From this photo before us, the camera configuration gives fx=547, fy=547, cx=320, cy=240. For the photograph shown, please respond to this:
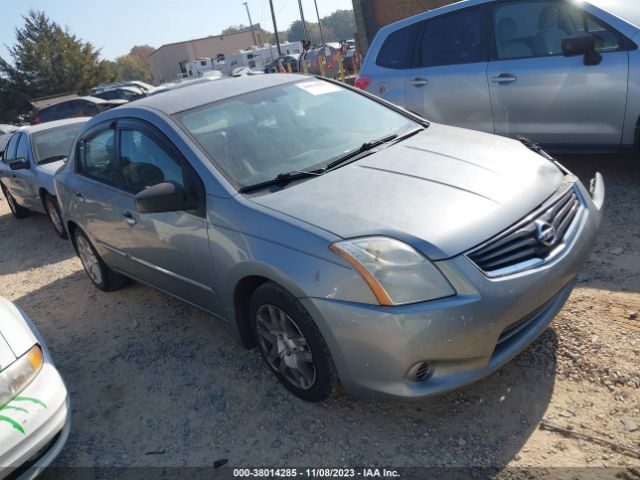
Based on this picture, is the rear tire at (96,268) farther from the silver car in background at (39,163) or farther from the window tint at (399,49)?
the window tint at (399,49)

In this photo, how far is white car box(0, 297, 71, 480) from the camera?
2508mm

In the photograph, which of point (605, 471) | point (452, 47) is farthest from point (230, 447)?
point (452, 47)

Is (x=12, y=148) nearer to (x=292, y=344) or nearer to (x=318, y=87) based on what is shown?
(x=318, y=87)

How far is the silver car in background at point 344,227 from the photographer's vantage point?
2363 mm

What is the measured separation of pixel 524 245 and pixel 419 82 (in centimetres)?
378

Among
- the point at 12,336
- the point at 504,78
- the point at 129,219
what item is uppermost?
the point at 504,78

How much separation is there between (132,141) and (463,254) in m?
2.49

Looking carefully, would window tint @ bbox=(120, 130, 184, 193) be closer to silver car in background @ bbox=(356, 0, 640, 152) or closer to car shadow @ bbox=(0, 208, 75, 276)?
silver car in background @ bbox=(356, 0, 640, 152)

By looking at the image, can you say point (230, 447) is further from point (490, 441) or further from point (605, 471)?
point (605, 471)

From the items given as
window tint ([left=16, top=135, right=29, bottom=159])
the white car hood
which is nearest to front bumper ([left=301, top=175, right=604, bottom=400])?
the white car hood

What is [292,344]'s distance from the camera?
9.34 feet

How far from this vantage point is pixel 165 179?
3.43 metres

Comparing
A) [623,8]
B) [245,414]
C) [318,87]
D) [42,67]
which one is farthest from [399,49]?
[42,67]

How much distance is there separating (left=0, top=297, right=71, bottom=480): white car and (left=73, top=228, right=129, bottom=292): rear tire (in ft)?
6.29
